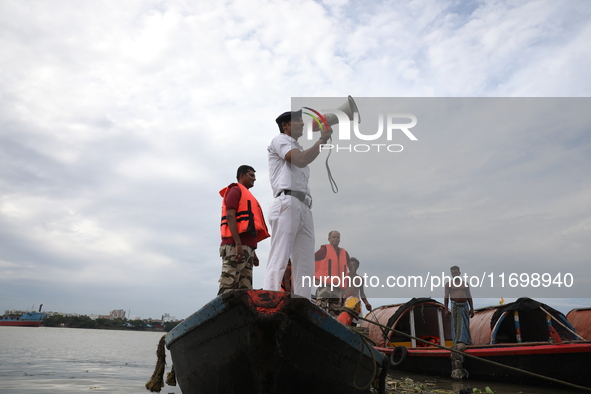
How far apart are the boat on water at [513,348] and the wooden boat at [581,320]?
1.89ft

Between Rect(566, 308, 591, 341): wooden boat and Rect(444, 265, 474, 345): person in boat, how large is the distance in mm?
1965

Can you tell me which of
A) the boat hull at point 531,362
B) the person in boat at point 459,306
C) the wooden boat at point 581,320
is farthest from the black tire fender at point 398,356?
the wooden boat at point 581,320

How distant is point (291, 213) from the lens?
3.33 m

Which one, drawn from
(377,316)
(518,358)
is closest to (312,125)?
(518,358)

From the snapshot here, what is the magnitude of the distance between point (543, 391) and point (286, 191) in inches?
231

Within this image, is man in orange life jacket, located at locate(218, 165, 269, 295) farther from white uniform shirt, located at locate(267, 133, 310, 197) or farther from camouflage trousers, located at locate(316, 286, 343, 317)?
camouflage trousers, located at locate(316, 286, 343, 317)

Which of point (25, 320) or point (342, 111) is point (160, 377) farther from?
point (25, 320)

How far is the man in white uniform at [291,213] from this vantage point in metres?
3.33

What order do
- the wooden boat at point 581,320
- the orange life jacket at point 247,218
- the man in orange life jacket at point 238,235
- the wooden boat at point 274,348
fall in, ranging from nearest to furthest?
the wooden boat at point 274,348
the man in orange life jacket at point 238,235
the orange life jacket at point 247,218
the wooden boat at point 581,320

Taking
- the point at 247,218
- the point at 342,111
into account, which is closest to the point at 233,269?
the point at 247,218

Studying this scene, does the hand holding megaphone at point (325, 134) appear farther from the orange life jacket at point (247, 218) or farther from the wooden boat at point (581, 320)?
the wooden boat at point (581, 320)

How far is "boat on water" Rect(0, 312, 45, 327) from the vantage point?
2501 inches

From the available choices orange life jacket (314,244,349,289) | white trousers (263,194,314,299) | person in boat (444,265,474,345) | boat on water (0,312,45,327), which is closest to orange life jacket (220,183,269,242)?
white trousers (263,194,314,299)

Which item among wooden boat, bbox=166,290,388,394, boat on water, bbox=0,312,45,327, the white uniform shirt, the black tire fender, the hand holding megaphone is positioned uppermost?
the hand holding megaphone
